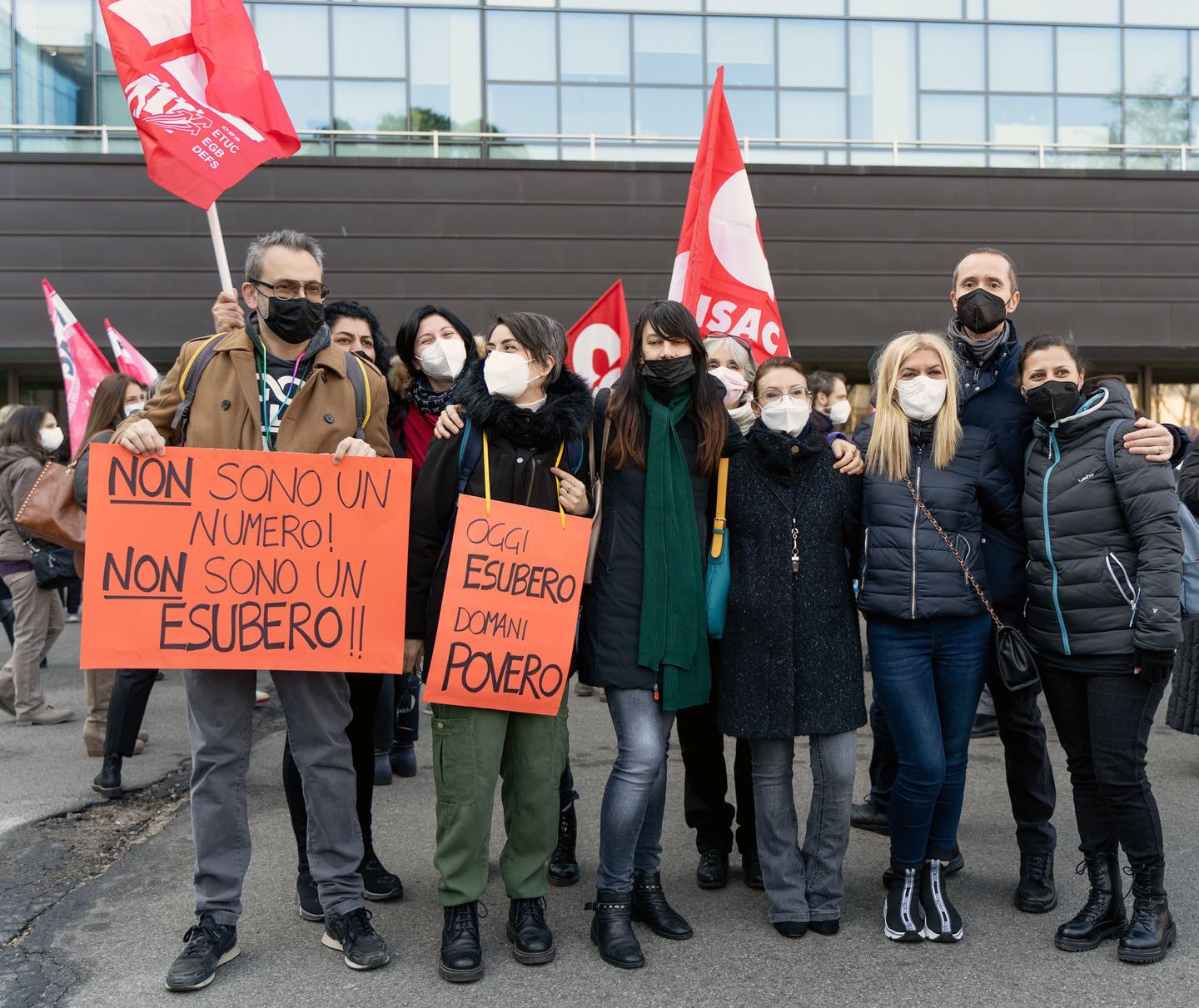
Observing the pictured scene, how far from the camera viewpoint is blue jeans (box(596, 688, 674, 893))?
3779 mm

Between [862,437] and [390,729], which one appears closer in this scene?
[862,437]

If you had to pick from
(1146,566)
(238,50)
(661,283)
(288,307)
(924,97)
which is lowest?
(1146,566)

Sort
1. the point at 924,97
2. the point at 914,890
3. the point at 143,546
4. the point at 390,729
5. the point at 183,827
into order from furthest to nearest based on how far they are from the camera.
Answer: the point at 924,97
the point at 390,729
the point at 183,827
the point at 914,890
the point at 143,546

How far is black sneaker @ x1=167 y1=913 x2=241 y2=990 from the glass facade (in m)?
16.3

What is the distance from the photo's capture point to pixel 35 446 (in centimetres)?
758

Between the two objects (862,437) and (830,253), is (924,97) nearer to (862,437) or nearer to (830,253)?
(830,253)

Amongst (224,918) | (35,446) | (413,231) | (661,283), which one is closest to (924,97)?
(661,283)

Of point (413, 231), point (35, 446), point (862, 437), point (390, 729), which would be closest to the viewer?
point (862, 437)

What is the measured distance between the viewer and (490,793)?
12.1ft

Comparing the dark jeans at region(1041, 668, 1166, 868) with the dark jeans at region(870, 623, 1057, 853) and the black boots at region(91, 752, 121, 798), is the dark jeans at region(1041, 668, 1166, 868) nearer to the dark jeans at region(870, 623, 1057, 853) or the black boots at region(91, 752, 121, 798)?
the dark jeans at region(870, 623, 1057, 853)

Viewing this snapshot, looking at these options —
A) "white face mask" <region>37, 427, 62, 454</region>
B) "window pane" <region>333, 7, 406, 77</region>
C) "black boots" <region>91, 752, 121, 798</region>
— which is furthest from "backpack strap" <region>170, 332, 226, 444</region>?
"window pane" <region>333, 7, 406, 77</region>

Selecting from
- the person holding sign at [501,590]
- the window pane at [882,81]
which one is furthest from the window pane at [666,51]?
the person holding sign at [501,590]

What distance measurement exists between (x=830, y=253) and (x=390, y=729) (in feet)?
48.1

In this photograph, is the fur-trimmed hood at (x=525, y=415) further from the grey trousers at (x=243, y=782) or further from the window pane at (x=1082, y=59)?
the window pane at (x=1082, y=59)
